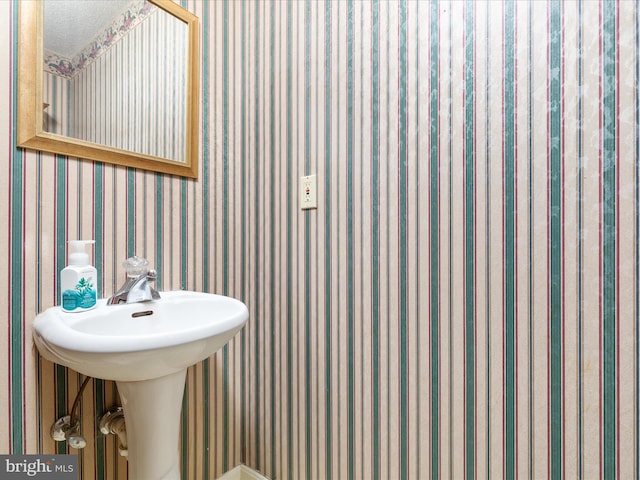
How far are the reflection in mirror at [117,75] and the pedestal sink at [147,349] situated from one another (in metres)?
0.46

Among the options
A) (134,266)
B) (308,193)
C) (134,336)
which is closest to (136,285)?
(134,266)

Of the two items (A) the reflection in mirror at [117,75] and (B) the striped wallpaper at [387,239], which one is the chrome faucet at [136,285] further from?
(A) the reflection in mirror at [117,75]

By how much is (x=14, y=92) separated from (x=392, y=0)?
97 cm

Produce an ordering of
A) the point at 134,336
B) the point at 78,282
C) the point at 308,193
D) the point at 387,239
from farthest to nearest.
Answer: the point at 308,193
the point at 387,239
the point at 78,282
the point at 134,336

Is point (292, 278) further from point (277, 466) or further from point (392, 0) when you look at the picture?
point (392, 0)

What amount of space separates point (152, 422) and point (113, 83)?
90 cm

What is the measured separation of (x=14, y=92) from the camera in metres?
0.81

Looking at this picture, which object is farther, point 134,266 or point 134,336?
point 134,266

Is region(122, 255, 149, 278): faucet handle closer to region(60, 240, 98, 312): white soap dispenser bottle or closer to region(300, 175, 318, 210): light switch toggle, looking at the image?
region(60, 240, 98, 312): white soap dispenser bottle

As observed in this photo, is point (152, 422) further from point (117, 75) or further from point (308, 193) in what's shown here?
point (117, 75)

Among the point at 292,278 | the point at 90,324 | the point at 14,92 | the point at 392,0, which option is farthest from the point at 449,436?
the point at 14,92

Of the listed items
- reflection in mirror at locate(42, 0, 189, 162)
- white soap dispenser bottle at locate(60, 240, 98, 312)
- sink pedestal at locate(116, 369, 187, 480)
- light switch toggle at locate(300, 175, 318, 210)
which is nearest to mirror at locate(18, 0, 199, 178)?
reflection in mirror at locate(42, 0, 189, 162)

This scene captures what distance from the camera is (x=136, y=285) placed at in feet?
3.04

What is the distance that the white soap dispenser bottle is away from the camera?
2.69 feet
